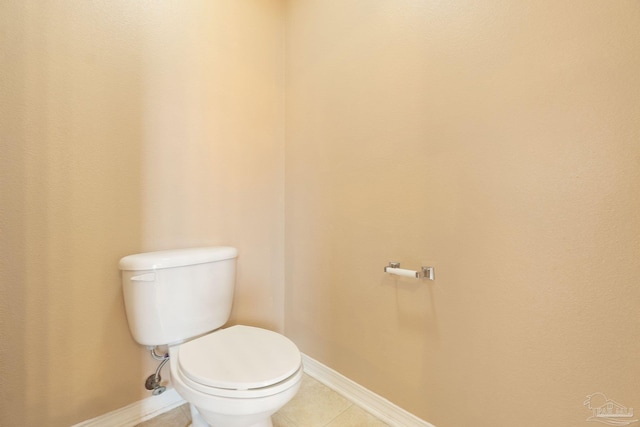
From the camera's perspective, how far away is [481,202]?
0.90m

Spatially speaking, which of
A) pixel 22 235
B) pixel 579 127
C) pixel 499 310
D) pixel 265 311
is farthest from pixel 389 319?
pixel 22 235

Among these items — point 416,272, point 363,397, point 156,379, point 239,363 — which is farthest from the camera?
point 363,397

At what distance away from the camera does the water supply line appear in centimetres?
112

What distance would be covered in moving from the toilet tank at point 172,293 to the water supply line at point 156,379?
143mm

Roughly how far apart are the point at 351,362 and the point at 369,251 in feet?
1.88

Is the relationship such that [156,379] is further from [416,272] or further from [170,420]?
[416,272]

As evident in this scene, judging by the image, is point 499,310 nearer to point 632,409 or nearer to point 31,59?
point 632,409

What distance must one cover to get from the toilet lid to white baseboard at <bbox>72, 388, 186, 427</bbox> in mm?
476

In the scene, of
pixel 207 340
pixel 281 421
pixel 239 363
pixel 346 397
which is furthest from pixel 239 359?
pixel 346 397

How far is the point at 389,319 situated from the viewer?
45.4 inches

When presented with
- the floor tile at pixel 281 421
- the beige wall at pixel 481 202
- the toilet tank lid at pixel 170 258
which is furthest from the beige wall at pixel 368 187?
the floor tile at pixel 281 421

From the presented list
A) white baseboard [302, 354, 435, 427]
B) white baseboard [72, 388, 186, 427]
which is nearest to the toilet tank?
white baseboard [72, 388, 186, 427]

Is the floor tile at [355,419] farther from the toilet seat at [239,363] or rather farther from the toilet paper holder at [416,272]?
the toilet paper holder at [416,272]

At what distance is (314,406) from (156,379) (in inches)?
28.3
